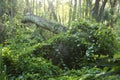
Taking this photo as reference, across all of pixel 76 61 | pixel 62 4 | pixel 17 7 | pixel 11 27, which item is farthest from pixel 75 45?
pixel 62 4

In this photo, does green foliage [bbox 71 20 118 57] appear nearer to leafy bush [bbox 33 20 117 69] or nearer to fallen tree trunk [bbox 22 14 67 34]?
leafy bush [bbox 33 20 117 69]

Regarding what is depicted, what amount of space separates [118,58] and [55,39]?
5.32m

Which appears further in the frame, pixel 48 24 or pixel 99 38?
pixel 48 24

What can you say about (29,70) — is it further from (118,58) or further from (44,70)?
(118,58)

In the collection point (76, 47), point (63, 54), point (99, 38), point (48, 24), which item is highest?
point (48, 24)

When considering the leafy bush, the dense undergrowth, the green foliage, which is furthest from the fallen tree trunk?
the leafy bush

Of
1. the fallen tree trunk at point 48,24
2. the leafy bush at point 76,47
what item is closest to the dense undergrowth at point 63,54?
the leafy bush at point 76,47

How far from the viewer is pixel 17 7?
45.0ft

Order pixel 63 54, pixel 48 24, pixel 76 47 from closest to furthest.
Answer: pixel 63 54, pixel 76 47, pixel 48 24

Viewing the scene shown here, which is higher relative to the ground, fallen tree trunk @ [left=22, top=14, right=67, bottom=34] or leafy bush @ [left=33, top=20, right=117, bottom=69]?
fallen tree trunk @ [left=22, top=14, right=67, bottom=34]

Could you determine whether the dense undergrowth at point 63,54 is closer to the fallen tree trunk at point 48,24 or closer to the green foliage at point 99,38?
the green foliage at point 99,38

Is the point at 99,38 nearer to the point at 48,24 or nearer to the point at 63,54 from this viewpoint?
the point at 63,54

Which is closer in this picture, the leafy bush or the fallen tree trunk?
the leafy bush

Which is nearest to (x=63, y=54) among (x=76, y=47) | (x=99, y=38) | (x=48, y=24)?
(x=76, y=47)
